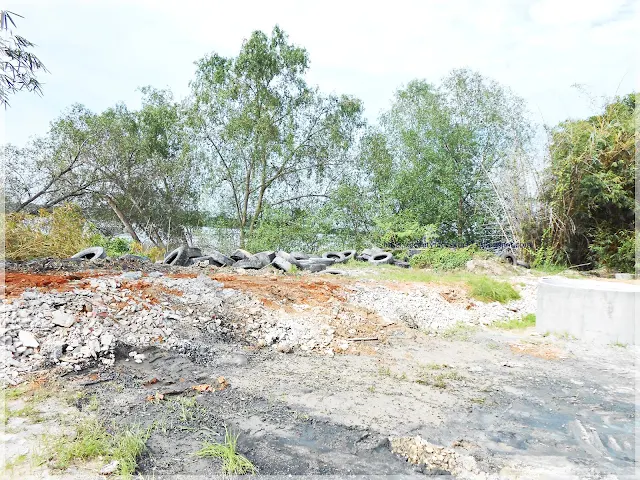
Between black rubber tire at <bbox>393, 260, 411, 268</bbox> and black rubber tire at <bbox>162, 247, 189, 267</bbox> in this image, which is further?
black rubber tire at <bbox>393, 260, 411, 268</bbox>

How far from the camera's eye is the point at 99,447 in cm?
255

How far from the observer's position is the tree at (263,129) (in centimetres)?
1423

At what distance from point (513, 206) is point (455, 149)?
349cm

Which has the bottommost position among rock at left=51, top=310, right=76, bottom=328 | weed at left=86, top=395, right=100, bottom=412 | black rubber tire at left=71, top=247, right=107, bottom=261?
weed at left=86, top=395, right=100, bottom=412

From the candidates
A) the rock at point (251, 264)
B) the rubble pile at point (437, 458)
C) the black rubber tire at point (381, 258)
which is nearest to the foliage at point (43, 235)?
the rock at point (251, 264)

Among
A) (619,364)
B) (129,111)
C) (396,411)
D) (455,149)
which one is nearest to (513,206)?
(455,149)

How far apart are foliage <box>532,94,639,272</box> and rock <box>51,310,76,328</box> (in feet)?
37.7

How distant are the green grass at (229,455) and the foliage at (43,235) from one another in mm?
7538

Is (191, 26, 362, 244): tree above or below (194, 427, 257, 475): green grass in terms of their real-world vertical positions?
Result: above

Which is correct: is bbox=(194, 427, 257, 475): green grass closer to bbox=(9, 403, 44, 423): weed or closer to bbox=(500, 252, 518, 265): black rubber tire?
bbox=(9, 403, 44, 423): weed

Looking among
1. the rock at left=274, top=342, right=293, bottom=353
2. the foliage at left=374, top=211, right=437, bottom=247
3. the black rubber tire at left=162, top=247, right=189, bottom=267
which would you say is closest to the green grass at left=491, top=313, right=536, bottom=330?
the rock at left=274, top=342, right=293, bottom=353

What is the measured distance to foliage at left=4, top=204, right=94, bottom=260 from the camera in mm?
8664

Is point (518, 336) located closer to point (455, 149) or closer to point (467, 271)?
point (467, 271)

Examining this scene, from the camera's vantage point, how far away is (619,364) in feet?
15.3
